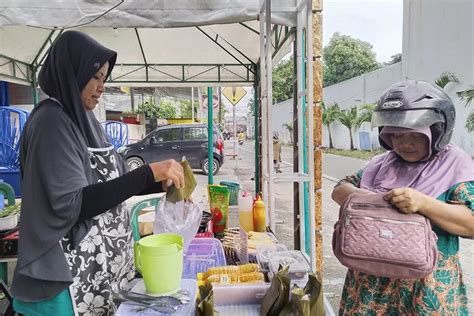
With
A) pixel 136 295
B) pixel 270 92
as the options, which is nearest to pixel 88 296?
pixel 136 295

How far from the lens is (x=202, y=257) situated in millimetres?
1653

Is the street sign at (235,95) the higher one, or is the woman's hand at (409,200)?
the street sign at (235,95)

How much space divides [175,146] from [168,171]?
10680 mm

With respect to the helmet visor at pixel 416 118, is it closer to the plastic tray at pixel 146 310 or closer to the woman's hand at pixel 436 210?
the woman's hand at pixel 436 210

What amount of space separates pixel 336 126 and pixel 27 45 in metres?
20.0

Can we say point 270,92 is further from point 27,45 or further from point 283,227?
point 27,45

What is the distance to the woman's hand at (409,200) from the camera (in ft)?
3.55

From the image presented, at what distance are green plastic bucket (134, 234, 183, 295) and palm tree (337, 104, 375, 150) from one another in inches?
730

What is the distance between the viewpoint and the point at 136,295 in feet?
3.52

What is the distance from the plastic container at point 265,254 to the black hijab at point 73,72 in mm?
757

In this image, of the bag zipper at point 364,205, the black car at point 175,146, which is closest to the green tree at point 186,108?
the black car at point 175,146

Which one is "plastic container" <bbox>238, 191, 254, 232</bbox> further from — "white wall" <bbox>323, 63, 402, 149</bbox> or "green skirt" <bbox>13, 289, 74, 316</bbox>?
"white wall" <bbox>323, 63, 402, 149</bbox>

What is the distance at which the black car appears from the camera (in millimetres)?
11609

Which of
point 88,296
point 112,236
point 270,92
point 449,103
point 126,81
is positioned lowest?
point 88,296
